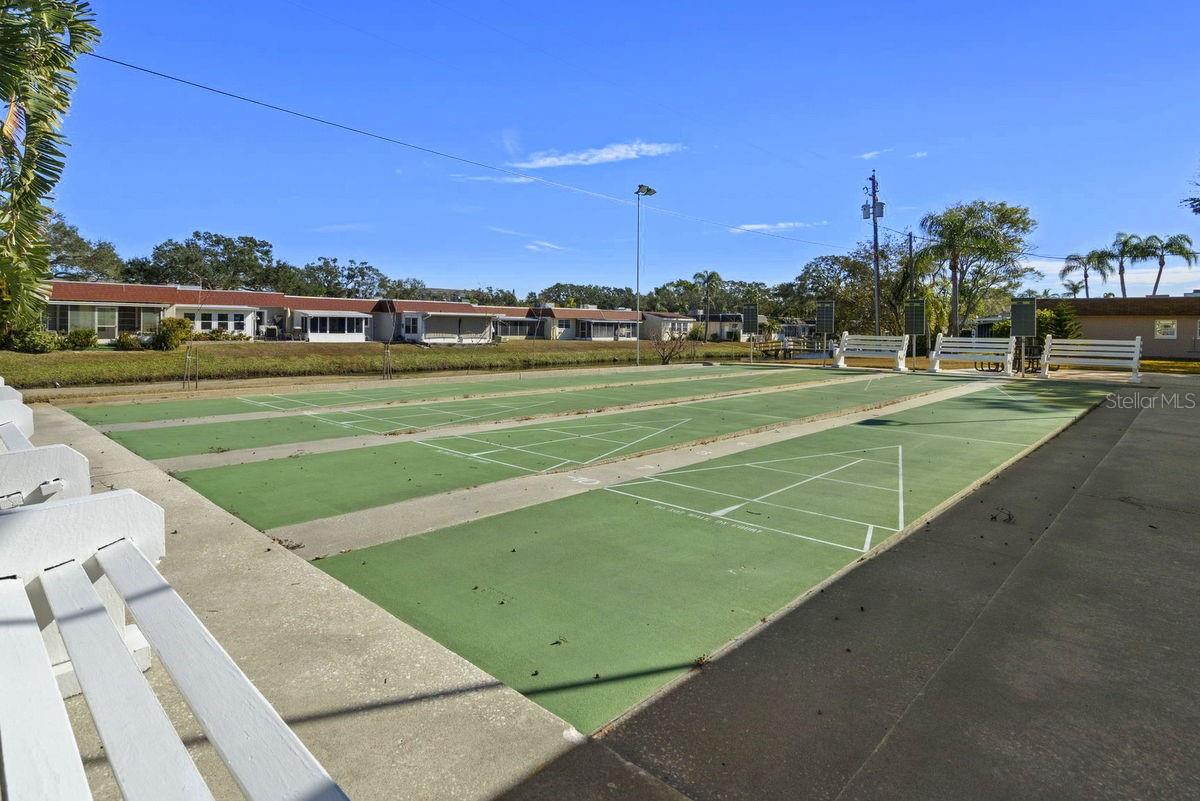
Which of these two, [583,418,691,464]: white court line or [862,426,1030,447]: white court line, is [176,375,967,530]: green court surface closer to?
[583,418,691,464]: white court line

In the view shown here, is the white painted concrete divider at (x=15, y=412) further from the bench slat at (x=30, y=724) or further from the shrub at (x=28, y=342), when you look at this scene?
the shrub at (x=28, y=342)

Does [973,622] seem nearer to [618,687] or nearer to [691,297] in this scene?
[618,687]

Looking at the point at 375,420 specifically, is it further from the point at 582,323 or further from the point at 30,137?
the point at 582,323

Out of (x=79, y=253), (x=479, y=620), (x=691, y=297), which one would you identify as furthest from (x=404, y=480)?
(x=691, y=297)

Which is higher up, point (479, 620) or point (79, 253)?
point (79, 253)

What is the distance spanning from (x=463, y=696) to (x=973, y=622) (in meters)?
3.66

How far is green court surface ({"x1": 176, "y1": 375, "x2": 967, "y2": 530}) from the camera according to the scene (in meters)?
8.05

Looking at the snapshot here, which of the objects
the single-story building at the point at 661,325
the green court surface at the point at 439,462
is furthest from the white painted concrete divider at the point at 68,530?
the single-story building at the point at 661,325

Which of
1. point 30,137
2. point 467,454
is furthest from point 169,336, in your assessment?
point 30,137

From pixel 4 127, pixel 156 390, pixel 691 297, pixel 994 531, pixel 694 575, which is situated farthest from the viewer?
pixel 691 297

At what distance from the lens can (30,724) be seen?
5.58 feet

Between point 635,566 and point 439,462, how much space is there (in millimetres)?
5339

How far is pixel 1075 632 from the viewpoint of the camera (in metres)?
4.59

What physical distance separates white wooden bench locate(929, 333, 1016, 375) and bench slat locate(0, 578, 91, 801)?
33096 millimetres
